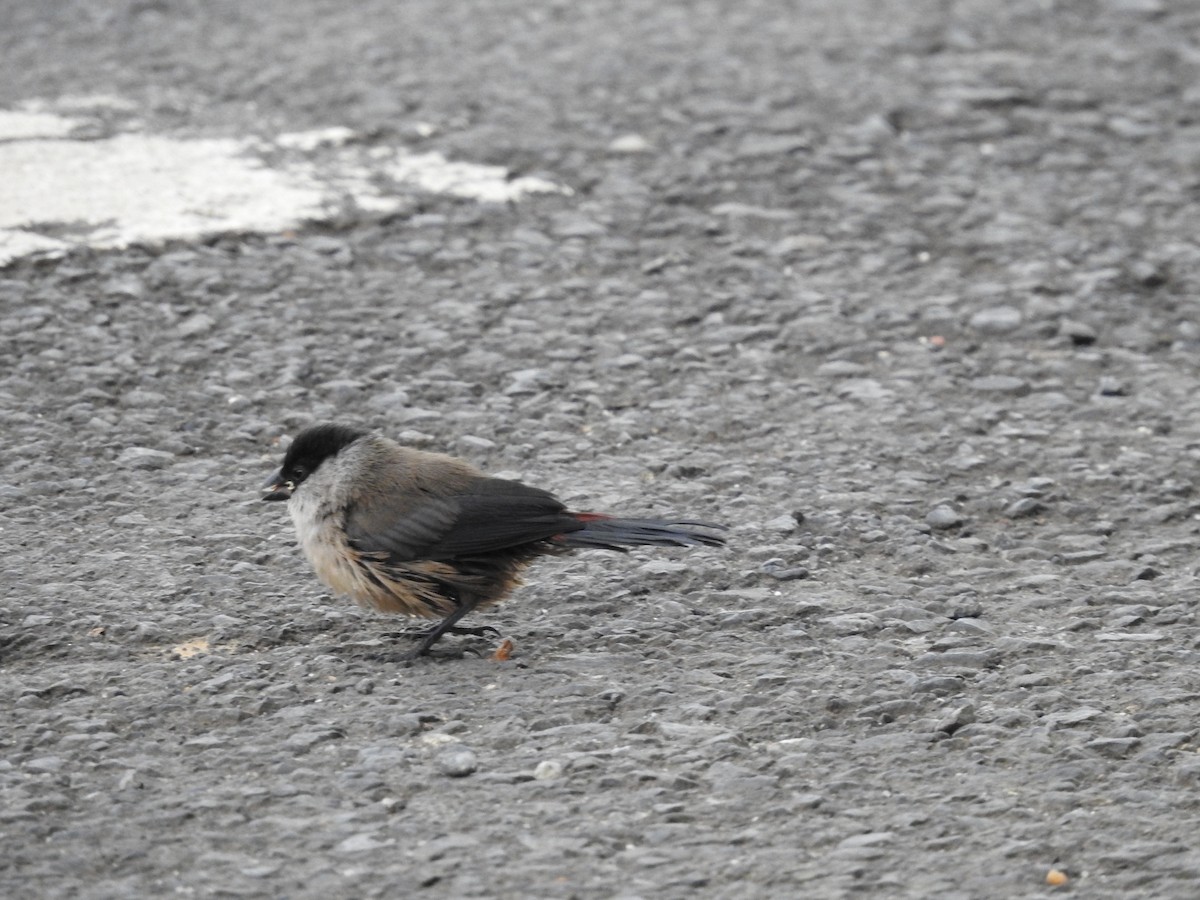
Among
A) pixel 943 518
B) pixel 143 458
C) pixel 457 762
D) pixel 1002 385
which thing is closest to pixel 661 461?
pixel 943 518

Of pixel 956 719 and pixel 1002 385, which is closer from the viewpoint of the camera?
pixel 956 719

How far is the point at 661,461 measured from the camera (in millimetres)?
5871

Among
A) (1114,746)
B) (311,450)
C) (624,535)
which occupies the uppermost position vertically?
(311,450)

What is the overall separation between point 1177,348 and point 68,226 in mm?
5051

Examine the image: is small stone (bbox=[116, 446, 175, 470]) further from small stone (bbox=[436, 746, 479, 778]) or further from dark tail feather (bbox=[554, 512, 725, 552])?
small stone (bbox=[436, 746, 479, 778])

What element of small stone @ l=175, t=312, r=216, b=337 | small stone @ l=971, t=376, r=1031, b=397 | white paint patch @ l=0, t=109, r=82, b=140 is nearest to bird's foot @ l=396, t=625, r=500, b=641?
small stone @ l=175, t=312, r=216, b=337

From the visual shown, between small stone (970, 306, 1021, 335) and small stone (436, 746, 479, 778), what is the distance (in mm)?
3858

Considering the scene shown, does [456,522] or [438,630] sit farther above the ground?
[456,522]

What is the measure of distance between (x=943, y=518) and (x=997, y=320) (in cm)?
187

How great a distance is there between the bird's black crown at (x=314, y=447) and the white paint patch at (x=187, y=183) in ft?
9.03

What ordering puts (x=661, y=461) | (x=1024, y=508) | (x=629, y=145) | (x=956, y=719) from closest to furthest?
(x=956, y=719) < (x=1024, y=508) < (x=661, y=461) < (x=629, y=145)

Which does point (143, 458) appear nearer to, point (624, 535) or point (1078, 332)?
point (624, 535)

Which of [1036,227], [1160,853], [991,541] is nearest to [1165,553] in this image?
[991,541]

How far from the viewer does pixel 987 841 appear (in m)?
3.65
